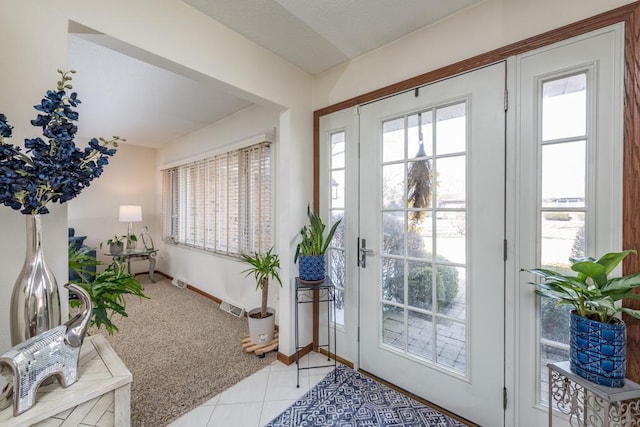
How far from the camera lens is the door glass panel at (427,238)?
65.4 inches

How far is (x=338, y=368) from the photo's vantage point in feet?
7.21

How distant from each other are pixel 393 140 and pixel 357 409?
1.87 metres

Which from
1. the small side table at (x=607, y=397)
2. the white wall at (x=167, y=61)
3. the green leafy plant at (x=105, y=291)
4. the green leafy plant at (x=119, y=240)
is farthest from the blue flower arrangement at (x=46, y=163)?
the green leafy plant at (x=119, y=240)

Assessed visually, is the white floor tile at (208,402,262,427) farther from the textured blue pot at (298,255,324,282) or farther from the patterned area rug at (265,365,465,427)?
the textured blue pot at (298,255,324,282)

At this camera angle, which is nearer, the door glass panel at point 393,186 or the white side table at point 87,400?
the white side table at point 87,400

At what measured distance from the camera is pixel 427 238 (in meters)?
1.78

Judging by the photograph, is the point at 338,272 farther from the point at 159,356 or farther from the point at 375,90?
the point at 159,356

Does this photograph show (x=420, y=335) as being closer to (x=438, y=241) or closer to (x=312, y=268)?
(x=438, y=241)

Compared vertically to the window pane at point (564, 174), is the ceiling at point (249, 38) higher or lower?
higher

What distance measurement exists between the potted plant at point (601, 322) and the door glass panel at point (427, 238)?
0.57 metres

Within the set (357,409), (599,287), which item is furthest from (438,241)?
(357,409)

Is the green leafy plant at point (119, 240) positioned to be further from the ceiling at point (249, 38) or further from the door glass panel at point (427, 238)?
the door glass panel at point (427, 238)

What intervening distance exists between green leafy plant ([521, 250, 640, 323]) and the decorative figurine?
185 cm

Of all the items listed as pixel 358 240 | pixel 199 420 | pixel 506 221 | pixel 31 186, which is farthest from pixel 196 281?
pixel 506 221
